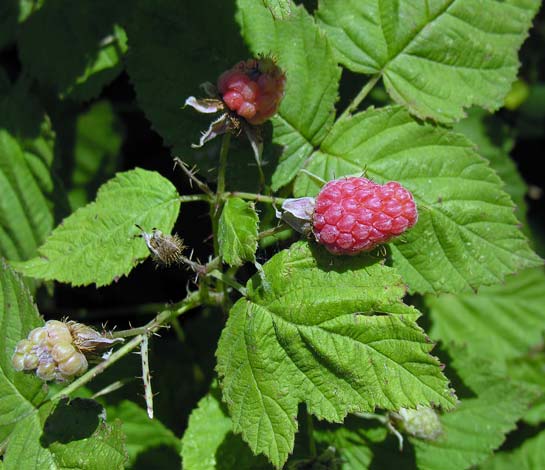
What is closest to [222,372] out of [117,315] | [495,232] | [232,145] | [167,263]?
[167,263]

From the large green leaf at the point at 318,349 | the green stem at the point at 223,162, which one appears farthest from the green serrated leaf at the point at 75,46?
the large green leaf at the point at 318,349

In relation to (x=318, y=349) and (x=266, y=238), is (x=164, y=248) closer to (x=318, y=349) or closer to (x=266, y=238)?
(x=318, y=349)

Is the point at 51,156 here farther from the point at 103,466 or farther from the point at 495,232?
the point at 495,232

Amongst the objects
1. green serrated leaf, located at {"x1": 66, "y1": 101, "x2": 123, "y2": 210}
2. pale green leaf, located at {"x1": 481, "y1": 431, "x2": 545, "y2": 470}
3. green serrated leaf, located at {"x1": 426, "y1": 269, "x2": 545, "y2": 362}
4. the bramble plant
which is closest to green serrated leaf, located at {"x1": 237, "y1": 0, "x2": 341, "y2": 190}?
the bramble plant

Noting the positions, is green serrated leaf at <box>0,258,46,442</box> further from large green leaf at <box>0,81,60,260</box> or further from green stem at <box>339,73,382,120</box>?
green stem at <box>339,73,382,120</box>

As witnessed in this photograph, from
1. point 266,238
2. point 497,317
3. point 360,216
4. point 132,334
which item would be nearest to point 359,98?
point 266,238

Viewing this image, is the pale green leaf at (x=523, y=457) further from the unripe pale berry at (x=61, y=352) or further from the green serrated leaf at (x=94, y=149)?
the green serrated leaf at (x=94, y=149)
